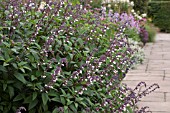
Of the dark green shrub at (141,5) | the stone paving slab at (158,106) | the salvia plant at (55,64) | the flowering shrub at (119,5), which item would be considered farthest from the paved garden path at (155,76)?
the dark green shrub at (141,5)

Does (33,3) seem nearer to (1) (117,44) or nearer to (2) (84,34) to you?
(2) (84,34)

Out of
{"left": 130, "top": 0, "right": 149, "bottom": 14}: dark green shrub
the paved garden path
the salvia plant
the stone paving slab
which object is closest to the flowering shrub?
the paved garden path

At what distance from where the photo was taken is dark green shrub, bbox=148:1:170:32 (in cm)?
1551

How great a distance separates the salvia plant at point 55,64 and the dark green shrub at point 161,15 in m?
12.2

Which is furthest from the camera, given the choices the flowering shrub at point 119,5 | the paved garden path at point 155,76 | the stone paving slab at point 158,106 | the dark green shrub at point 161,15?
the dark green shrub at point 161,15

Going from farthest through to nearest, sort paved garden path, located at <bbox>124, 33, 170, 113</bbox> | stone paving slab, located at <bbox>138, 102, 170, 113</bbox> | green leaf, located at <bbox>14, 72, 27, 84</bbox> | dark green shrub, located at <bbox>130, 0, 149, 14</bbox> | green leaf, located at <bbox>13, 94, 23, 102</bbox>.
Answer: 1. dark green shrub, located at <bbox>130, 0, 149, 14</bbox>
2. paved garden path, located at <bbox>124, 33, 170, 113</bbox>
3. stone paving slab, located at <bbox>138, 102, 170, 113</bbox>
4. green leaf, located at <bbox>13, 94, 23, 102</bbox>
5. green leaf, located at <bbox>14, 72, 27, 84</bbox>

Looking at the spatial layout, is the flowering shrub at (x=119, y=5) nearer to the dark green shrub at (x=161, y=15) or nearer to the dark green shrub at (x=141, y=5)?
the dark green shrub at (x=141, y=5)

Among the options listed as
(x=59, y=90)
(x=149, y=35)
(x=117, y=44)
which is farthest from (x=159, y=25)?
(x=59, y=90)

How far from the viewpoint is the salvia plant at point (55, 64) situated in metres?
2.62

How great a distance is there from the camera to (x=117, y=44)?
3.68 meters

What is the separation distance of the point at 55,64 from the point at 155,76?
3.85 meters

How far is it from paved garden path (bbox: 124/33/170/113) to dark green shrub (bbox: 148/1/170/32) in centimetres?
524

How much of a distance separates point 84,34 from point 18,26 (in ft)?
2.06

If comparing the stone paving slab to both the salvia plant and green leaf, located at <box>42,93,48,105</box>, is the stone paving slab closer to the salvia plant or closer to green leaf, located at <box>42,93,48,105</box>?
the salvia plant
